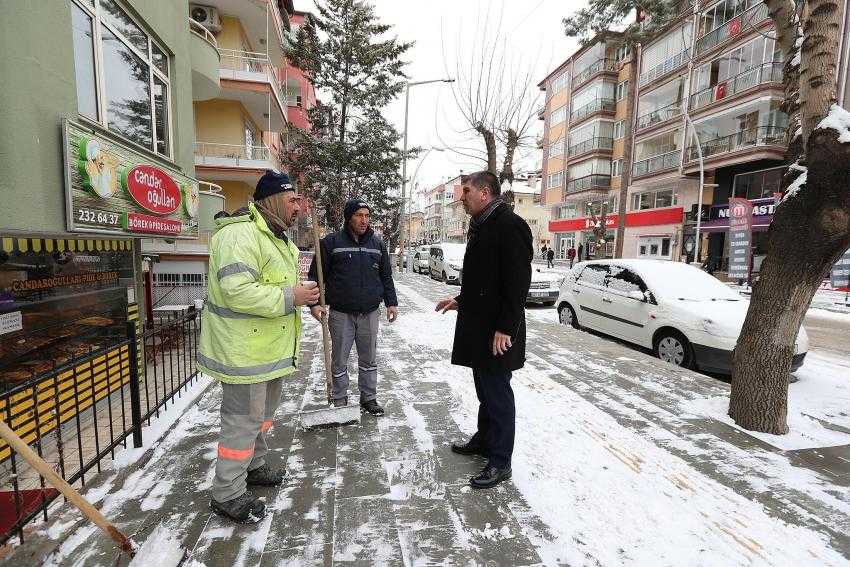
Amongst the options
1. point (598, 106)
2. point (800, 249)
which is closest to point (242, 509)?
point (800, 249)

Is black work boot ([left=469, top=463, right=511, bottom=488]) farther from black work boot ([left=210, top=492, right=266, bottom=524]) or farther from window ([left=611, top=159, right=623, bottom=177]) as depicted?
window ([left=611, top=159, right=623, bottom=177])

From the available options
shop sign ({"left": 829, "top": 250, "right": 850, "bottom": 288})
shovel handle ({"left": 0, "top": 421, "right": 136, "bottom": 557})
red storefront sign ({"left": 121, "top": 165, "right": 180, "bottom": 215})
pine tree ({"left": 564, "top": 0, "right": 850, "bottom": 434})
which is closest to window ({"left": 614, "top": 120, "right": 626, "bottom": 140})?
shop sign ({"left": 829, "top": 250, "right": 850, "bottom": 288})

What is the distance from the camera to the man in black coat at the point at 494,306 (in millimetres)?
2744

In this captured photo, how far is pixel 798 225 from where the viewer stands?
3.43 meters

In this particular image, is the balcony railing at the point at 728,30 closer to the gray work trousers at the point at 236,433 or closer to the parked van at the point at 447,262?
the parked van at the point at 447,262

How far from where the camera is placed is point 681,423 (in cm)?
398

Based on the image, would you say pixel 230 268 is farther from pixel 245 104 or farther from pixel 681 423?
pixel 245 104

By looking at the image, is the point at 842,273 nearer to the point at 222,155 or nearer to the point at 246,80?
the point at 246,80

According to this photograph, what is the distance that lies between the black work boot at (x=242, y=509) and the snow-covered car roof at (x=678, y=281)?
637 centimetres

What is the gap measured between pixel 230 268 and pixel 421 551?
73.9 inches

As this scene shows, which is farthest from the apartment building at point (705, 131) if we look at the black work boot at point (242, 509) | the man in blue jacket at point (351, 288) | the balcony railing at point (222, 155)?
the black work boot at point (242, 509)

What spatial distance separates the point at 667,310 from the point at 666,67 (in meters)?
29.2

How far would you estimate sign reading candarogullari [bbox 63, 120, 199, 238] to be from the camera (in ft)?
13.7

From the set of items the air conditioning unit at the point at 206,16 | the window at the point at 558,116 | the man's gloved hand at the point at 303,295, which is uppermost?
the window at the point at 558,116
